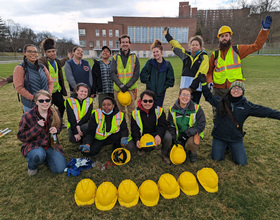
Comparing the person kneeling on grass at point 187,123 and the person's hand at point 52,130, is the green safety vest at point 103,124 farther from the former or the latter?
the person kneeling on grass at point 187,123

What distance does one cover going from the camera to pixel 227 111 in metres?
3.50

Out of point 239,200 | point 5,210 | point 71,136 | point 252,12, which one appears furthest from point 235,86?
point 252,12

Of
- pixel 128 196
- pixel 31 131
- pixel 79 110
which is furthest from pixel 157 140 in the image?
pixel 31 131

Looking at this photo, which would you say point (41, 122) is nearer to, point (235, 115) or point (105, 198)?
point (105, 198)

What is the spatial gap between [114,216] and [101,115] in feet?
6.54

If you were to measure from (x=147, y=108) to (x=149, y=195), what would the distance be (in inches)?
68.7

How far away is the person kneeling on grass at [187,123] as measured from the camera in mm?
3664

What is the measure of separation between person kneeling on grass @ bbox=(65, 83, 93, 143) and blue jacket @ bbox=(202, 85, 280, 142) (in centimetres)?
269

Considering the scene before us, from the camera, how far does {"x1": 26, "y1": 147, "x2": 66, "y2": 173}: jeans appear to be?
312cm

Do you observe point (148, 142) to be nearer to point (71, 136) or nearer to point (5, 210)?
point (71, 136)

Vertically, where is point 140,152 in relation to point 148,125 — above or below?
below

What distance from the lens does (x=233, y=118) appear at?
11.4 ft

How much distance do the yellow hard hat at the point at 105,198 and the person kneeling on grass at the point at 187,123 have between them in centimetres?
177

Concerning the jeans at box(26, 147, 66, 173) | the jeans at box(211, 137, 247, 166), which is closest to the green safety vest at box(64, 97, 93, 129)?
the jeans at box(26, 147, 66, 173)
